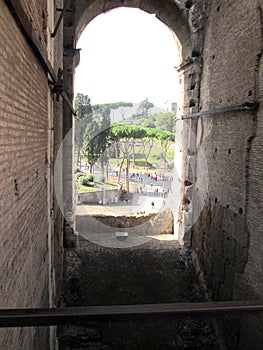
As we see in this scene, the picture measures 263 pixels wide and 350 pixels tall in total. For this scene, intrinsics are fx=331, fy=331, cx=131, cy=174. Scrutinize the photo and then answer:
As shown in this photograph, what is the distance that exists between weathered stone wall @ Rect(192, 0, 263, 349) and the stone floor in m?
0.71

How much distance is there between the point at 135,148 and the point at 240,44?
56.8ft

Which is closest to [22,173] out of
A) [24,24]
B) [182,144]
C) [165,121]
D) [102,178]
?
[24,24]

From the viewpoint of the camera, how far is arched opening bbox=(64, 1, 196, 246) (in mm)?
7930

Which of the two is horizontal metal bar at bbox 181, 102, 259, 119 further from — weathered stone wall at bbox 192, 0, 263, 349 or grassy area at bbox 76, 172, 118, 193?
grassy area at bbox 76, 172, 118, 193

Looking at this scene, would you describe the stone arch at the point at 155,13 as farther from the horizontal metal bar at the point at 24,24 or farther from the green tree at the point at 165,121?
the green tree at the point at 165,121

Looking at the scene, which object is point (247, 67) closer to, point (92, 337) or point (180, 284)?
point (180, 284)

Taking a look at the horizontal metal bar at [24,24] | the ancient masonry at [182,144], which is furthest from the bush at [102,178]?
the horizontal metal bar at [24,24]

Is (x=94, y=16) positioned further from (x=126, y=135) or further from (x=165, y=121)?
(x=165, y=121)

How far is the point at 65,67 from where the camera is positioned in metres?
8.18

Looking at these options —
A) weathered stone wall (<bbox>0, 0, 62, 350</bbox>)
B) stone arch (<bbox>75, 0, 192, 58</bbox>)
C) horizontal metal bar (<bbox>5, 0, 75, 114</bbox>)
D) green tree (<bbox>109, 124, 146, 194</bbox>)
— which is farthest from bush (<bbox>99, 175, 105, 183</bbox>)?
horizontal metal bar (<bbox>5, 0, 75, 114</bbox>)

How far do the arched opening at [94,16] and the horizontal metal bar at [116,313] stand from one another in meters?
6.59

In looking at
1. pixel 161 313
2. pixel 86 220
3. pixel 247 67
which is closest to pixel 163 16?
pixel 247 67

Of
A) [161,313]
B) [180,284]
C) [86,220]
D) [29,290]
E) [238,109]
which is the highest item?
[238,109]

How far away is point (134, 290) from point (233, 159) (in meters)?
3.76
